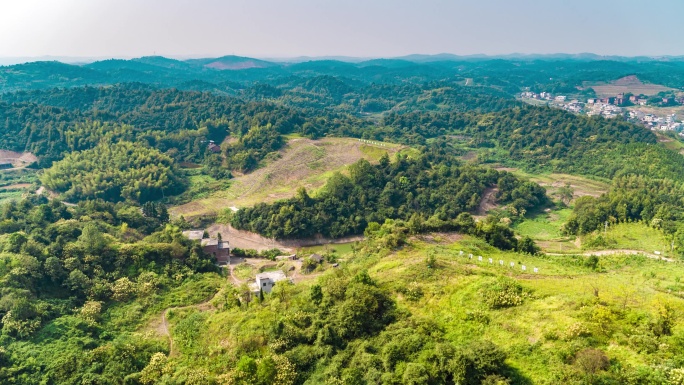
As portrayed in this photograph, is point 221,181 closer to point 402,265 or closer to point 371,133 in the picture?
point 371,133

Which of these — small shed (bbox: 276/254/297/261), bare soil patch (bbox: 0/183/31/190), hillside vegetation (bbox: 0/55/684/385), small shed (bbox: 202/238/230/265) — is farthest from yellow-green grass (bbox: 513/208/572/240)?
bare soil patch (bbox: 0/183/31/190)

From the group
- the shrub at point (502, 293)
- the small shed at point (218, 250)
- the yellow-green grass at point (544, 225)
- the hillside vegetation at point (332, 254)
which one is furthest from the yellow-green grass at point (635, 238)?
the small shed at point (218, 250)

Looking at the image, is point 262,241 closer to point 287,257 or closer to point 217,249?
point 287,257

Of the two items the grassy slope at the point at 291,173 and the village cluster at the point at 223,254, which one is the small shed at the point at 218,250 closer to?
the village cluster at the point at 223,254

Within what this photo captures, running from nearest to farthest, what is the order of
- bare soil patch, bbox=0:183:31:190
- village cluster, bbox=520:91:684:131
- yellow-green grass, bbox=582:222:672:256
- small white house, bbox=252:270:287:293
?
small white house, bbox=252:270:287:293 < yellow-green grass, bbox=582:222:672:256 < bare soil patch, bbox=0:183:31:190 < village cluster, bbox=520:91:684:131

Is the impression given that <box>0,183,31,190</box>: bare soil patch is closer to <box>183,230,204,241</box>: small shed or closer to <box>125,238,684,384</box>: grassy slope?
<box>183,230,204,241</box>: small shed

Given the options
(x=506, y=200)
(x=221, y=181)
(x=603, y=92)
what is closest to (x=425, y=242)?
(x=506, y=200)
